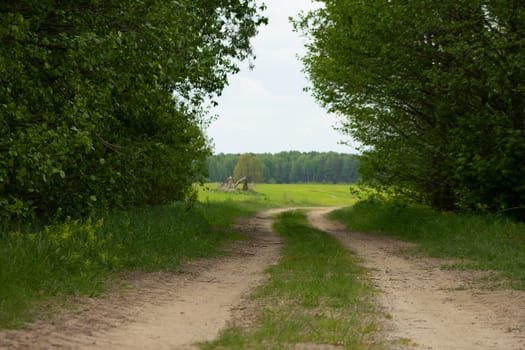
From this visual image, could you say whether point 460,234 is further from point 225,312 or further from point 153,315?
point 153,315

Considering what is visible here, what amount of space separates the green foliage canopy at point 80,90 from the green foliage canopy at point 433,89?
23.7 ft

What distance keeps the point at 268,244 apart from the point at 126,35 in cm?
956

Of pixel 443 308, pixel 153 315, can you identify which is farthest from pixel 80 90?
pixel 443 308

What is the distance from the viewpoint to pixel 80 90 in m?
11.2

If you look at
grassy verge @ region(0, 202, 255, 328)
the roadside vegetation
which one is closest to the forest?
the roadside vegetation

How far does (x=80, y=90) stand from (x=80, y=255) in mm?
3115

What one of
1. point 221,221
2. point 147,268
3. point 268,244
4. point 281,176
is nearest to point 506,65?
point 268,244

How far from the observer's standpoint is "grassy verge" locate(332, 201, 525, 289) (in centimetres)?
1357

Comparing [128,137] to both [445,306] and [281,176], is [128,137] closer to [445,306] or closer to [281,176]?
[445,306]

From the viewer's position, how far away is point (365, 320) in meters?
7.74

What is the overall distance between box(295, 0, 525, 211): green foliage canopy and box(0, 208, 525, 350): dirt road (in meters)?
7.12

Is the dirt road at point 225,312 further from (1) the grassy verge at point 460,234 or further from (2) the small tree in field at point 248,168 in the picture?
(2) the small tree in field at point 248,168

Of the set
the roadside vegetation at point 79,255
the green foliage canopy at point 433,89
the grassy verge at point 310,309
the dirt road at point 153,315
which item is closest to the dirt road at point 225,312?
the dirt road at point 153,315

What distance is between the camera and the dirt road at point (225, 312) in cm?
657
